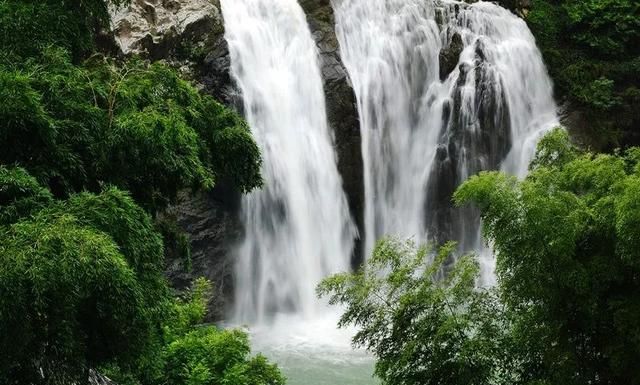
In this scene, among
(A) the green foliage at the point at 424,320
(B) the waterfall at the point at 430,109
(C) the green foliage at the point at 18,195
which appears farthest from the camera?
(B) the waterfall at the point at 430,109

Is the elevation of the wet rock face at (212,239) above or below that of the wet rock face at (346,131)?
below

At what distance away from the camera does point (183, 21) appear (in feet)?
53.0

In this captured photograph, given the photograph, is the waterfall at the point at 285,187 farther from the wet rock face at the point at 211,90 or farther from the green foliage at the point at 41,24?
the green foliage at the point at 41,24

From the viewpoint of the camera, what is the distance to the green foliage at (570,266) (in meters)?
5.96

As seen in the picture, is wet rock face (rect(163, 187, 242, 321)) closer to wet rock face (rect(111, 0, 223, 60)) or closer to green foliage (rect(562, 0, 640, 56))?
wet rock face (rect(111, 0, 223, 60))

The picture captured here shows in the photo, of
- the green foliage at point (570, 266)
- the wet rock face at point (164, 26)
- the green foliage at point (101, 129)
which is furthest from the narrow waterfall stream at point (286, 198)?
the green foliage at point (570, 266)

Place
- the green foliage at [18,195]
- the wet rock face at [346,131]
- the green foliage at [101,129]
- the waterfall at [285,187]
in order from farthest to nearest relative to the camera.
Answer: the wet rock face at [346,131] < the waterfall at [285,187] < the green foliage at [101,129] < the green foliage at [18,195]

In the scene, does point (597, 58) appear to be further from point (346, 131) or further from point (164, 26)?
point (164, 26)

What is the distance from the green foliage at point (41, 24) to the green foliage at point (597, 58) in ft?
48.7

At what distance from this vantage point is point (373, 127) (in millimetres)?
17562

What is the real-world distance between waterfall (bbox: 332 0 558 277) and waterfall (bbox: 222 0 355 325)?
1251 millimetres

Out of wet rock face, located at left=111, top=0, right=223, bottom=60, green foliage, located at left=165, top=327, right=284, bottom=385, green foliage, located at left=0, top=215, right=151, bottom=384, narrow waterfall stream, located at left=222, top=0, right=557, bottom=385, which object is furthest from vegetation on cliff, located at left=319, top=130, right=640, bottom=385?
wet rock face, located at left=111, top=0, right=223, bottom=60

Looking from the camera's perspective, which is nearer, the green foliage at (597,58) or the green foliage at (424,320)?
the green foliage at (424,320)

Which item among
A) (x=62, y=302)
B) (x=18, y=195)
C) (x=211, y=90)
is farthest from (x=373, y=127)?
(x=62, y=302)
